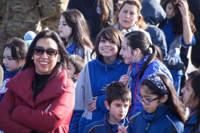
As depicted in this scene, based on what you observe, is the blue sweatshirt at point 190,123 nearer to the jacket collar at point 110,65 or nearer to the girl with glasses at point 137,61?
the girl with glasses at point 137,61

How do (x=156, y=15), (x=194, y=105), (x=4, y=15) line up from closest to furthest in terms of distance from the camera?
(x=194, y=105), (x=156, y=15), (x=4, y=15)

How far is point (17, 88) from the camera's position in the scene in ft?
8.92

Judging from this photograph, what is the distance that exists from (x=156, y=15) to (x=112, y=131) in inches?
98.4

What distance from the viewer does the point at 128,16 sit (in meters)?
4.07

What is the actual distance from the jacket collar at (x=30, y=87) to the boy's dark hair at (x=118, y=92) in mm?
461

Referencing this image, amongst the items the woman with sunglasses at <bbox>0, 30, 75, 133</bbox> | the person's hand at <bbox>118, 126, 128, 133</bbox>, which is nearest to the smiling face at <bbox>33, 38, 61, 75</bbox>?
the woman with sunglasses at <bbox>0, 30, 75, 133</bbox>

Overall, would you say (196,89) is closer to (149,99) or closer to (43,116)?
(149,99)

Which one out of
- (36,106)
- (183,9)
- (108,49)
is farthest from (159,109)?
(183,9)

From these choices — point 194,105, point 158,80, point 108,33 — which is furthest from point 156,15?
point 194,105

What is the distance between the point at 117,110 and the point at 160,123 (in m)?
0.50

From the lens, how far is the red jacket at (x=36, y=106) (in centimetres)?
257

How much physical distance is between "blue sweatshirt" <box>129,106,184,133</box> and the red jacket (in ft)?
2.47

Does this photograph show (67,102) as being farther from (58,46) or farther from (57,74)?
(58,46)

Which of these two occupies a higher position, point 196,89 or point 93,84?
point 196,89
